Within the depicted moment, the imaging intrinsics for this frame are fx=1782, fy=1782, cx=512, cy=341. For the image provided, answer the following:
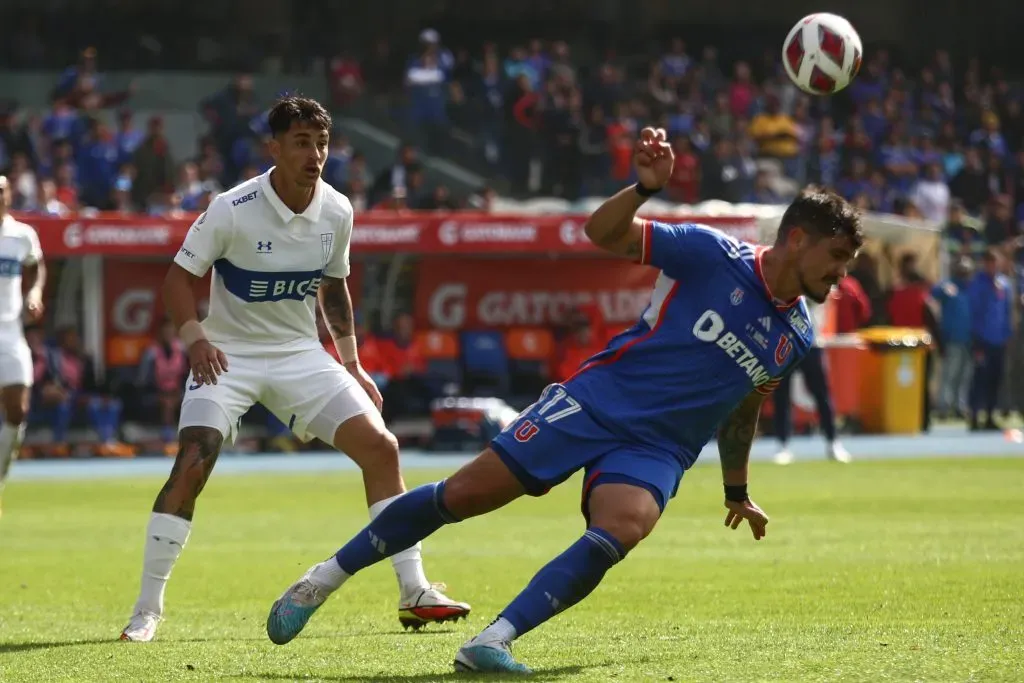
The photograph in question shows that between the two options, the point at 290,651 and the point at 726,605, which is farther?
the point at 726,605

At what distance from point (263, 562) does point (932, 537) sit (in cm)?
436

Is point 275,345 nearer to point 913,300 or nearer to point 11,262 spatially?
point 11,262

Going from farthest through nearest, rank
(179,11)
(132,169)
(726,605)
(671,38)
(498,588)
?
(671,38), (179,11), (132,169), (498,588), (726,605)

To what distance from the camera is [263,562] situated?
36.4 feet

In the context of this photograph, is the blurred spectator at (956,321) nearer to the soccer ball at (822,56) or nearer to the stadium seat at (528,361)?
the stadium seat at (528,361)

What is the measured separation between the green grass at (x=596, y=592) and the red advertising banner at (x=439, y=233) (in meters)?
6.66

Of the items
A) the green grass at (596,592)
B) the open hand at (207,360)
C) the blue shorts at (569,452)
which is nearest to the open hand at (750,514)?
the green grass at (596,592)

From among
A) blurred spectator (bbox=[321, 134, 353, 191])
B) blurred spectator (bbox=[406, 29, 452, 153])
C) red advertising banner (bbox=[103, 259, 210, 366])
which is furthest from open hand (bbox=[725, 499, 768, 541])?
blurred spectator (bbox=[406, 29, 452, 153])

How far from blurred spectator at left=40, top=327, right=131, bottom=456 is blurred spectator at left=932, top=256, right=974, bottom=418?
12.1 metres

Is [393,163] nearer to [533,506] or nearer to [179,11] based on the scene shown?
[179,11]

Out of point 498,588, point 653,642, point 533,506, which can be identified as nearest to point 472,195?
point 533,506

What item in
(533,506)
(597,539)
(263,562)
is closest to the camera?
(597,539)

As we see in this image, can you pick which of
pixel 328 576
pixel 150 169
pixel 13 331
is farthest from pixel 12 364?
Result: pixel 150 169

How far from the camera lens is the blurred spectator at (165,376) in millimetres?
22812
